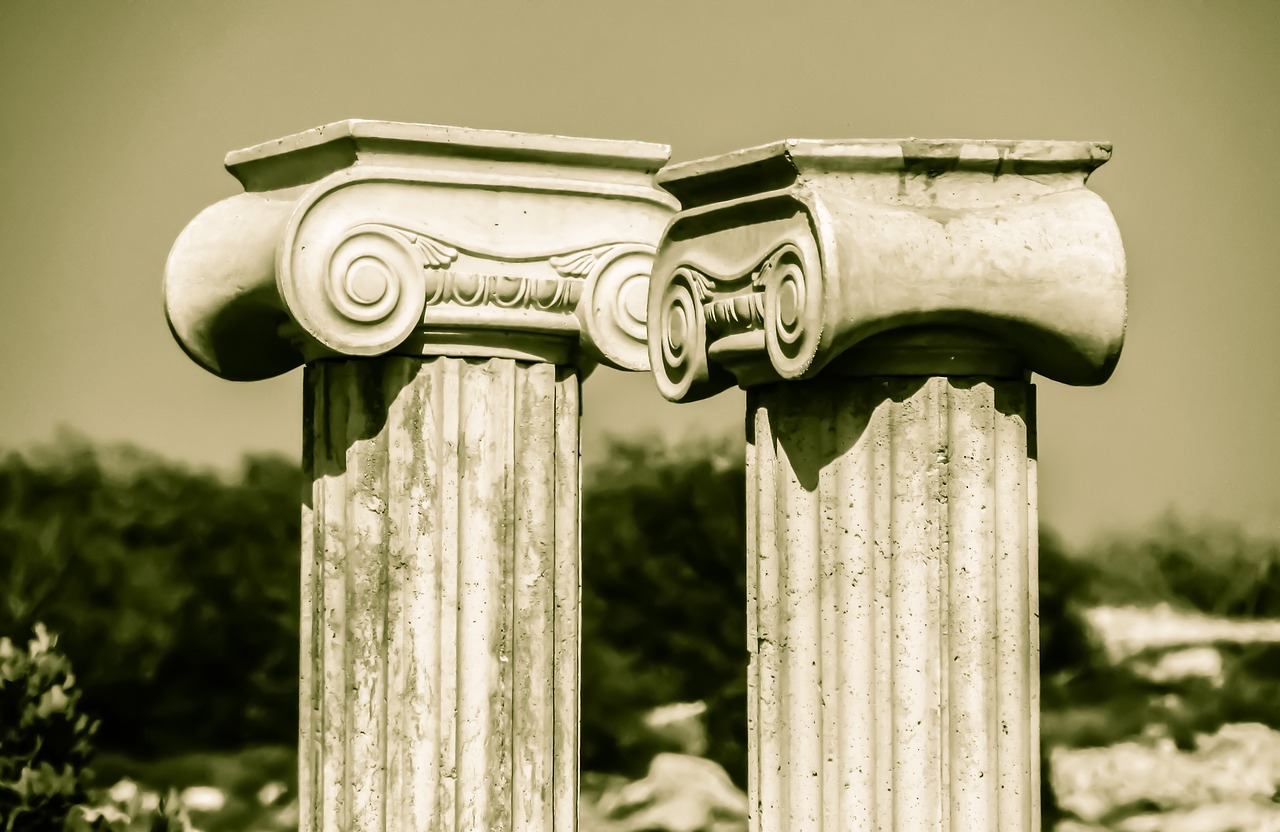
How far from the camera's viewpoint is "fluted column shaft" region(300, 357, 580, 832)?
11375mm

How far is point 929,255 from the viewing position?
884cm

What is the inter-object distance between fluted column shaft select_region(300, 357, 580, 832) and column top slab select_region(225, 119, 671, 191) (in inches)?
47.6

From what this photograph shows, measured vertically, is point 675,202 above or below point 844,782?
above

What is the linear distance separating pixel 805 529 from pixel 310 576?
3688 millimetres

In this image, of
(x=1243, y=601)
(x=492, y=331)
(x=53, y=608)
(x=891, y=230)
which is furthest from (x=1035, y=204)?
(x=53, y=608)

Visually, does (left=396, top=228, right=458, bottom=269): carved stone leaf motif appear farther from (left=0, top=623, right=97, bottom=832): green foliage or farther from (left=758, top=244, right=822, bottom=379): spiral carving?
(left=0, top=623, right=97, bottom=832): green foliage

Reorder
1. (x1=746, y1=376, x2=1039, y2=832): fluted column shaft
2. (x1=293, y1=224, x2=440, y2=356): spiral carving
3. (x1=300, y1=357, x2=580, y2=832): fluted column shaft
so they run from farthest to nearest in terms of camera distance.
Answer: (x1=300, y1=357, x2=580, y2=832): fluted column shaft
(x1=293, y1=224, x2=440, y2=356): spiral carving
(x1=746, y1=376, x2=1039, y2=832): fluted column shaft

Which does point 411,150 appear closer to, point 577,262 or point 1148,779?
point 577,262

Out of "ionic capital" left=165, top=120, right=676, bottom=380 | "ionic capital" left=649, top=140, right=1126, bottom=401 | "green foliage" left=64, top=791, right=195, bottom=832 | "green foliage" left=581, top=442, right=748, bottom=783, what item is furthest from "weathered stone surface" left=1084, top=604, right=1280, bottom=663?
"ionic capital" left=649, top=140, right=1126, bottom=401

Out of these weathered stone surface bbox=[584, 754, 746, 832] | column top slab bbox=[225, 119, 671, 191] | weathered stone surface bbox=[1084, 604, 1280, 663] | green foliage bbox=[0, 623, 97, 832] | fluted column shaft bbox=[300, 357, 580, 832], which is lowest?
weathered stone surface bbox=[584, 754, 746, 832]

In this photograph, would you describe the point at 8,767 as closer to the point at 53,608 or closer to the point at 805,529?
the point at 53,608

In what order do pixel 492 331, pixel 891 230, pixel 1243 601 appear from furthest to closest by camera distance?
pixel 1243 601 < pixel 492 331 < pixel 891 230

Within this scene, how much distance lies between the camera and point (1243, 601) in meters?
21.2

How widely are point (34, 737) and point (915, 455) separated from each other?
530 inches
